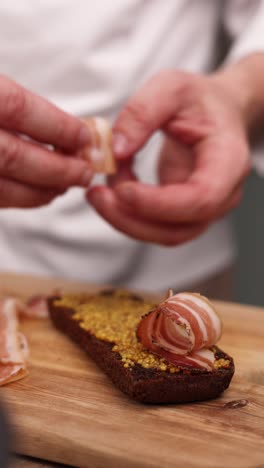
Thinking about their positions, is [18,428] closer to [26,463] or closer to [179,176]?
[26,463]

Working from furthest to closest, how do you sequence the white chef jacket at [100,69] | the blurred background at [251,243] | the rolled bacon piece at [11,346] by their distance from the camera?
1. the blurred background at [251,243]
2. the white chef jacket at [100,69]
3. the rolled bacon piece at [11,346]

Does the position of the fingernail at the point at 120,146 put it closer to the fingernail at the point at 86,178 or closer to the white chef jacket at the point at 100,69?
the fingernail at the point at 86,178

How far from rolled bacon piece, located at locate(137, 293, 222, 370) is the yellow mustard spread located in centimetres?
2

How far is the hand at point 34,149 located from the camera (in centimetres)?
146

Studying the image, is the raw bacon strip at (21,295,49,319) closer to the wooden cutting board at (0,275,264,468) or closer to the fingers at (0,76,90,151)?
the wooden cutting board at (0,275,264,468)

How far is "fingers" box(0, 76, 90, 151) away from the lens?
1.44 meters

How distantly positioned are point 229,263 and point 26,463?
156cm

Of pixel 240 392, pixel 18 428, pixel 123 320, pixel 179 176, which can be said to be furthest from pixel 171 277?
→ pixel 18 428

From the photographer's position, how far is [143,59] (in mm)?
2076

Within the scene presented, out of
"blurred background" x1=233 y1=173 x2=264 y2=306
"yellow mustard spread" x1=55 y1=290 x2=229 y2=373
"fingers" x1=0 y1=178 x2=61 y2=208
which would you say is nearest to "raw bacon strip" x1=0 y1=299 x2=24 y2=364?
"yellow mustard spread" x1=55 y1=290 x2=229 y2=373

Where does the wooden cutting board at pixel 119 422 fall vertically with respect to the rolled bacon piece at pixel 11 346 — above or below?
below

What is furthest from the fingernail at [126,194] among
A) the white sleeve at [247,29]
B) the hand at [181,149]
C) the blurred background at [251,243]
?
the blurred background at [251,243]

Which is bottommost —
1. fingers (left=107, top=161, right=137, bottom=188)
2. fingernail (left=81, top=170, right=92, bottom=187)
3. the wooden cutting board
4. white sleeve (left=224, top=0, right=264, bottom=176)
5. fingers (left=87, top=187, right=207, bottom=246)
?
the wooden cutting board

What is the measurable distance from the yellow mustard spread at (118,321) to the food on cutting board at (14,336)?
0.22 ft
